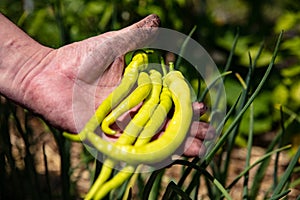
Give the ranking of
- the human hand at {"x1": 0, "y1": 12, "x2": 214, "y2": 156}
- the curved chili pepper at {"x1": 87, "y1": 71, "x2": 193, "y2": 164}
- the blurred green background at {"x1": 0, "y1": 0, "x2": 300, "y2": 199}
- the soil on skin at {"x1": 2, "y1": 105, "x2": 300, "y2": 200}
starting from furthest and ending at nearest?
the blurred green background at {"x1": 0, "y1": 0, "x2": 300, "y2": 199}
the soil on skin at {"x1": 2, "y1": 105, "x2": 300, "y2": 200}
the human hand at {"x1": 0, "y1": 12, "x2": 214, "y2": 156}
the curved chili pepper at {"x1": 87, "y1": 71, "x2": 193, "y2": 164}

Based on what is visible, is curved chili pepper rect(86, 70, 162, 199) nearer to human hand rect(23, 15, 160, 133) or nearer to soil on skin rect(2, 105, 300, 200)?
human hand rect(23, 15, 160, 133)

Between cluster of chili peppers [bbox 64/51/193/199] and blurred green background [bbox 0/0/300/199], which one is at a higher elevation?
cluster of chili peppers [bbox 64/51/193/199]

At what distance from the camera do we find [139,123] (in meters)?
1.02

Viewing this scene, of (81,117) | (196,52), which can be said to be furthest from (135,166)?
(196,52)

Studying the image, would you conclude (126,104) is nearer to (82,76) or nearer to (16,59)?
(82,76)

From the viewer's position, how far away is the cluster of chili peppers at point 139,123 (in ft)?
3.22

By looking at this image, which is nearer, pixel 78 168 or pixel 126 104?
pixel 126 104

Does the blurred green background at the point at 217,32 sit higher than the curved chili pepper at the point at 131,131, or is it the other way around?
the curved chili pepper at the point at 131,131

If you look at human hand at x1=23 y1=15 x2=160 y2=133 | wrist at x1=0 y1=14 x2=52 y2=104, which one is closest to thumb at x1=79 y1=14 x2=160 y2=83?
human hand at x1=23 y1=15 x2=160 y2=133

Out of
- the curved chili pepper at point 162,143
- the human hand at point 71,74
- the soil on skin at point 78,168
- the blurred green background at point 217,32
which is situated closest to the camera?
the curved chili pepper at point 162,143

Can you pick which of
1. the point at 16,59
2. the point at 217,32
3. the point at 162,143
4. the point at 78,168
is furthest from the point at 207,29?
the point at 162,143

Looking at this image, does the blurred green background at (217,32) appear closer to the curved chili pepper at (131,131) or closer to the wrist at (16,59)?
the wrist at (16,59)

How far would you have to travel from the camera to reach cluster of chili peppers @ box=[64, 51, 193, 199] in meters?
0.98

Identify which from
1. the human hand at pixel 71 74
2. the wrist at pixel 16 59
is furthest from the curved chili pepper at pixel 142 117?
the wrist at pixel 16 59
